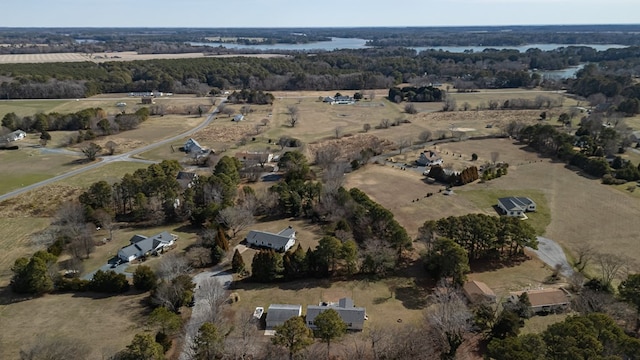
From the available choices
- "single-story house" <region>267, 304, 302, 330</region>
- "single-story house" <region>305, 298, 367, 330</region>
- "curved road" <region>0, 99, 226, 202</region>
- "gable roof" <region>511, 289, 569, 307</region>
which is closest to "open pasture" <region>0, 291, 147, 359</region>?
"single-story house" <region>267, 304, 302, 330</region>

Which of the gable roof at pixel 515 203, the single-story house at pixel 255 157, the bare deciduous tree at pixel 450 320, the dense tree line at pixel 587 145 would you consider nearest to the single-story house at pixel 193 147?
the single-story house at pixel 255 157

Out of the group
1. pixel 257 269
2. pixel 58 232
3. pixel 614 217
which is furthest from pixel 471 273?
pixel 58 232

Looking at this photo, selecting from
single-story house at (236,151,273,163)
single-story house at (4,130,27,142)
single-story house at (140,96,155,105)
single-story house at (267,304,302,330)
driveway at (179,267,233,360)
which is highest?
single-story house at (140,96,155,105)

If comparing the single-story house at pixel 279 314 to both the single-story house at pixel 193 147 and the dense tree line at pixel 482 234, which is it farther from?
the single-story house at pixel 193 147

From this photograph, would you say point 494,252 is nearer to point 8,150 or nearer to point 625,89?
point 8,150

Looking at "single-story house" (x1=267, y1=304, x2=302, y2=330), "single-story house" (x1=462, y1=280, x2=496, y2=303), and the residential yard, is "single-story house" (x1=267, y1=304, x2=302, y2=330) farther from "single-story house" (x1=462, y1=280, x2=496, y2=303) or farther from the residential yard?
"single-story house" (x1=462, y1=280, x2=496, y2=303)

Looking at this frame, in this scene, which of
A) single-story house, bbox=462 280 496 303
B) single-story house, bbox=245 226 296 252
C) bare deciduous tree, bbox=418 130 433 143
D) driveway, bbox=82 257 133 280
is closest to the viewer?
single-story house, bbox=462 280 496 303
